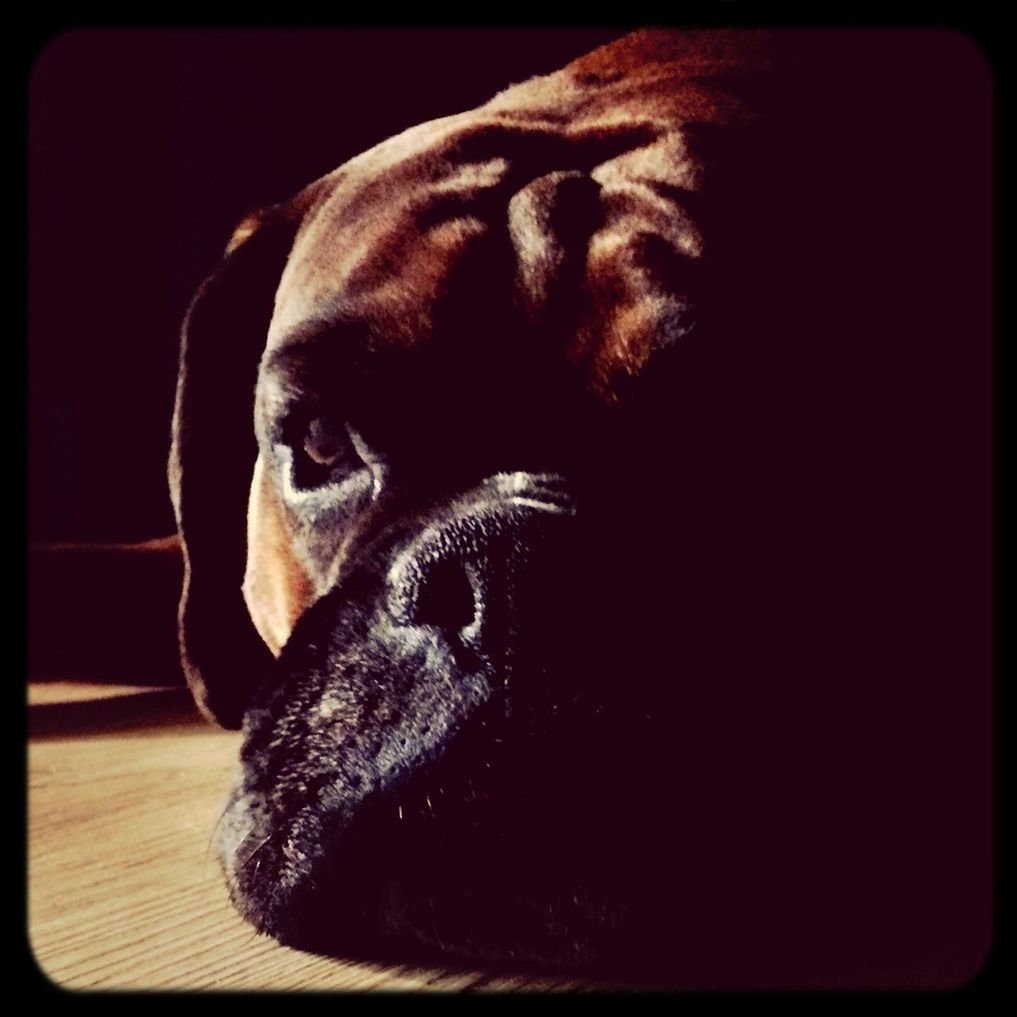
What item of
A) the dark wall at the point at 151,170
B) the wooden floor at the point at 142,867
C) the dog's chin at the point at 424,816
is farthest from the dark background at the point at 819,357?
the wooden floor at the point at 142,867

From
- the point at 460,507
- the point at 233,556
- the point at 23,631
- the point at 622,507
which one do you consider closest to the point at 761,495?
the point at 622,507

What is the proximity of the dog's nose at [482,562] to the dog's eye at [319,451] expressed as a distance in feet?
0.82

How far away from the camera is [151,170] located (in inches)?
54.7

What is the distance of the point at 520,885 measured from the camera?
912 mm

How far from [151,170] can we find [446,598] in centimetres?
76

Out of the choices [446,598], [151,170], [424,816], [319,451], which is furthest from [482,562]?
[151,170]

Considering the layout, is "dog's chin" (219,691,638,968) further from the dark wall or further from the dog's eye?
the dark wall

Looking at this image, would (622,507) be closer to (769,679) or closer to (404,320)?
(769,679)

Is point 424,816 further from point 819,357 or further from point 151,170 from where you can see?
point 151,170

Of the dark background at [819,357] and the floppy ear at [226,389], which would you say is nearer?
the dark background at [819,357]

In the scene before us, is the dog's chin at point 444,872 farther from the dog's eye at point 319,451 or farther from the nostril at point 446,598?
the dog's eye at point 319,451

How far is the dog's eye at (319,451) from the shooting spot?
1199 mm

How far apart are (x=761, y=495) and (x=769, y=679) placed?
0.18m

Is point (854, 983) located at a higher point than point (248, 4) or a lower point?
lower
